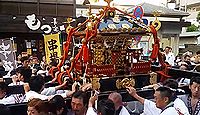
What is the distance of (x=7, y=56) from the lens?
7.22 m

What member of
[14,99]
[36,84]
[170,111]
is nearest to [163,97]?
[170,111]

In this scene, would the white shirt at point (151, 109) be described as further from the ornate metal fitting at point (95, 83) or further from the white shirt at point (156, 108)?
the ornate metal fitting at point (95, 83)

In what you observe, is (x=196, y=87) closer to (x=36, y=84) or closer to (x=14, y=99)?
(x=36, y=84)

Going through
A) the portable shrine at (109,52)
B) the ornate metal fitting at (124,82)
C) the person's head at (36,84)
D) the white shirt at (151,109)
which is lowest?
the white shirt at (151,109)

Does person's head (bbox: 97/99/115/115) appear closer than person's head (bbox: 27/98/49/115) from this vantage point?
No

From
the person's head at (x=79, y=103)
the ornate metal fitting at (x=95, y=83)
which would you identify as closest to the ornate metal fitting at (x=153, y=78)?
the ornate metal fitting at (x=95, y=83)

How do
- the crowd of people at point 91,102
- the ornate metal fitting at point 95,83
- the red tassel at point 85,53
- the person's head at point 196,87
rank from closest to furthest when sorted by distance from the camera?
the crowd of people at point 91,102, the person's head at point 196,87, the red tassel at point 85,53, the ornate metal fitting at point 95,83

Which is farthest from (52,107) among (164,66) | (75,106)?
(164,66)

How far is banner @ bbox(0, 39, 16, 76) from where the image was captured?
23.6 feet

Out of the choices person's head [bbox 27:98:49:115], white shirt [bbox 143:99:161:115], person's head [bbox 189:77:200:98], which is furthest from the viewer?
person's head [bbox 189:77:200:98]

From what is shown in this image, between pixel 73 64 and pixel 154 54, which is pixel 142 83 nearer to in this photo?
pixel 154 54

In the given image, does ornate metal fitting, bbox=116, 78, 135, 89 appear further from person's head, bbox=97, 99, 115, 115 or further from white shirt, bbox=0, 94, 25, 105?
person's head, bbox=97, 99, 115, 115

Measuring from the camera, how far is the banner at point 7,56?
23.6 ft

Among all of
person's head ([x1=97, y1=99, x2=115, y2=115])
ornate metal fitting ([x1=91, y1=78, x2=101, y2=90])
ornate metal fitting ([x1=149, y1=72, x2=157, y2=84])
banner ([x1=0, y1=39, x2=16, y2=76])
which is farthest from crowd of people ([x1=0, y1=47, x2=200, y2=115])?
banner ([x1=0, y1=39, x2=16, y2=76])
